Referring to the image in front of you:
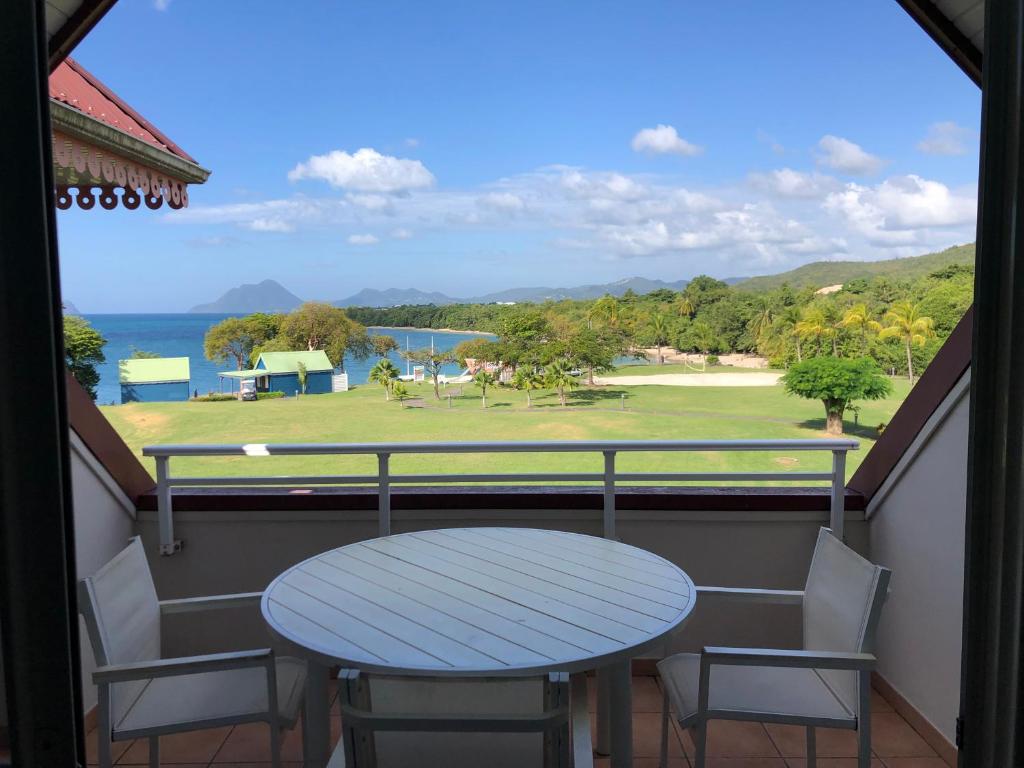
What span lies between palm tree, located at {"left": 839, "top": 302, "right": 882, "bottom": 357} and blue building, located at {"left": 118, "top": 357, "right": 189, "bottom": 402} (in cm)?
1485

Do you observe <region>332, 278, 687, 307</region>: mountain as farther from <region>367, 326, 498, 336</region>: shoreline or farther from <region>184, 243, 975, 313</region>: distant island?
<region>367, 326, 498, 336</region>: shoreline

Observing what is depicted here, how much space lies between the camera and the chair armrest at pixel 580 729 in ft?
4.41

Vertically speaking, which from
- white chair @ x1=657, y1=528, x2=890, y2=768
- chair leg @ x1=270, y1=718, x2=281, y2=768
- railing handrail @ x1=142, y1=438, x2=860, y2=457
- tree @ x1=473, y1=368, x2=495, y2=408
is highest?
railing handrail @ x1=142, y1=438, x2=860, y2=457

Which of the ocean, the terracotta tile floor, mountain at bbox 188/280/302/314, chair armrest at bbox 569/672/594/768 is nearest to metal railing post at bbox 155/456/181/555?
the terracotta tile floor

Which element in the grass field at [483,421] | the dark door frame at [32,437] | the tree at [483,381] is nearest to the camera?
the dark door frame at [32,437]

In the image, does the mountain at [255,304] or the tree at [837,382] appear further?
the mountain at [255,304]

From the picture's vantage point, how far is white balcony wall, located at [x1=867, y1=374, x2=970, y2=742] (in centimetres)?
211

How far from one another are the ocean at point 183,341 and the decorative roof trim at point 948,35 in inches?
625

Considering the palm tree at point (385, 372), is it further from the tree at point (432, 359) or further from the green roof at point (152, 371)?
the green roof at point (152, 371)

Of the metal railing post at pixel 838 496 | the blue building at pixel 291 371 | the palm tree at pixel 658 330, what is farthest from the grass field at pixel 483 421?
the metal railing post at pixel 838 496

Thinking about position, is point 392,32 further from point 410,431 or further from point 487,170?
point 410,431

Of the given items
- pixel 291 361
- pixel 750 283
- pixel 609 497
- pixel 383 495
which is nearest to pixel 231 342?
pixel 291 361

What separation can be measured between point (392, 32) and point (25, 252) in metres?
33.7

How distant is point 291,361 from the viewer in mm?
21969
